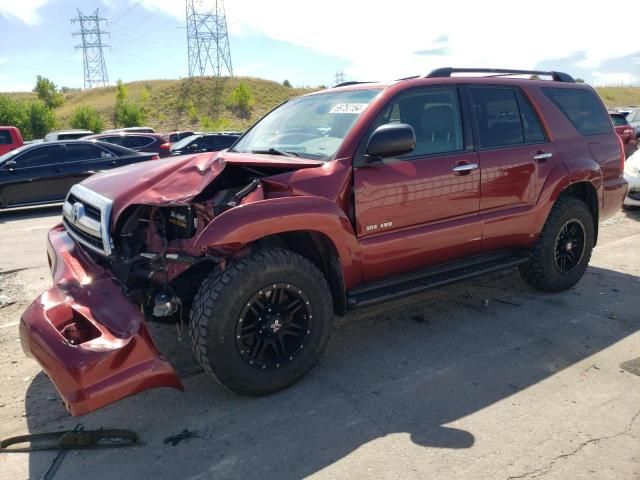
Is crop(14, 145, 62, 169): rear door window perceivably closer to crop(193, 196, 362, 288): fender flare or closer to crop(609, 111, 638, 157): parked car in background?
crop(193, 196, 362, 288): fender flare

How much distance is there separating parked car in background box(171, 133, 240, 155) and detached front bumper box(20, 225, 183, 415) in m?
12.3

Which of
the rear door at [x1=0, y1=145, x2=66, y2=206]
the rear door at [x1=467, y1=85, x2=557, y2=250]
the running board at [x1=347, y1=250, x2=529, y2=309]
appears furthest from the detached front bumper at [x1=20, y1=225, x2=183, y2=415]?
the rear door at [x1=0, y1=145, x2=66, y2=206]

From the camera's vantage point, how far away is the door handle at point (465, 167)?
4008mm

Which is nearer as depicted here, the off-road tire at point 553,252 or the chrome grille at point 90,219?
the chrome grille at point 90,219

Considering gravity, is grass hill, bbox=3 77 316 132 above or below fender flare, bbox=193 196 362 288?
above

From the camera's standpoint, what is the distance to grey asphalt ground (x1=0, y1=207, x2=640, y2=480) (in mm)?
2631

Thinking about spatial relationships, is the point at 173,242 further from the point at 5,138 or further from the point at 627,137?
the point at 5,138

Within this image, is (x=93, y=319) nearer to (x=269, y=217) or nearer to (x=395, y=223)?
(x=269, y=217)

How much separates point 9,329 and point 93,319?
2096mm

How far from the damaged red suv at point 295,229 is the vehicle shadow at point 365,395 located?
289mm

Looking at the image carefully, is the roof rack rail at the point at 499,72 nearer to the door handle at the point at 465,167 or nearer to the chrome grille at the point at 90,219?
the door handle at the point at 465,167

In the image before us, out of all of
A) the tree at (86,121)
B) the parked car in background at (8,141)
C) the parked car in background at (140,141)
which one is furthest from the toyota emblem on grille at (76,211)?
the tree at (86,121)

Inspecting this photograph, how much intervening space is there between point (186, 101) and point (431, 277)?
228ft

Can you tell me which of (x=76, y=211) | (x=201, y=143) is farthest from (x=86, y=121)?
(x=76, y=211)
